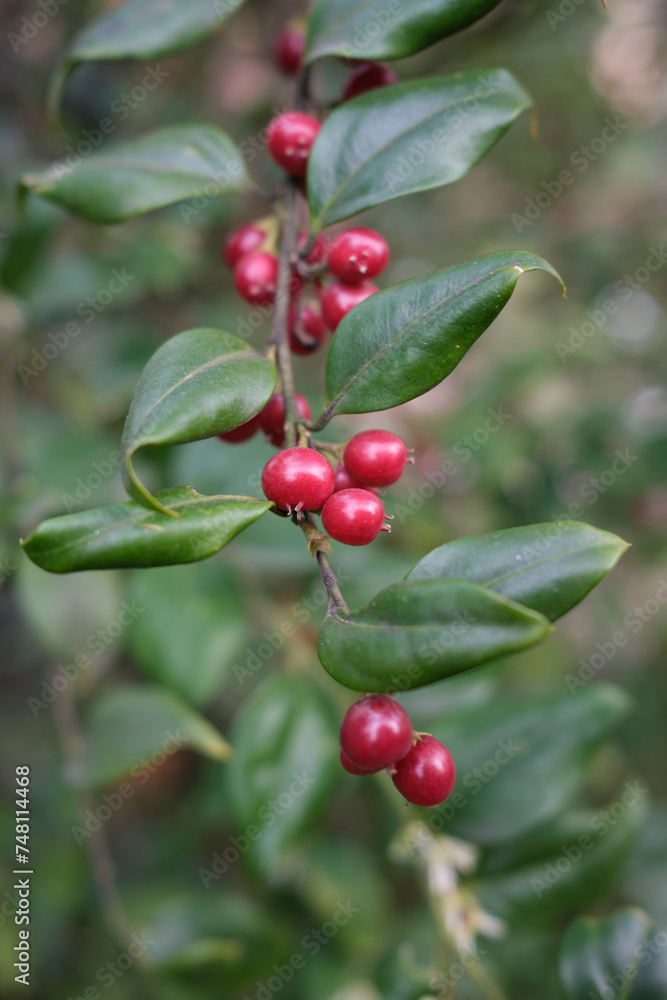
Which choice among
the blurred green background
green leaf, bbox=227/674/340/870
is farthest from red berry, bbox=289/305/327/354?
green leaf, bbox=227/674/340/870

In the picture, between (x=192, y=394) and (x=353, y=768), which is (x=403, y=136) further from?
(x=353, y=768)

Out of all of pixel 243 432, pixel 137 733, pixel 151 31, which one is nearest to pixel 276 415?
pixel 243 432

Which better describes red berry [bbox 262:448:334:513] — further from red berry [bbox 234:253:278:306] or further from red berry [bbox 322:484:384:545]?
red berry [bbox 234:253:278:306]

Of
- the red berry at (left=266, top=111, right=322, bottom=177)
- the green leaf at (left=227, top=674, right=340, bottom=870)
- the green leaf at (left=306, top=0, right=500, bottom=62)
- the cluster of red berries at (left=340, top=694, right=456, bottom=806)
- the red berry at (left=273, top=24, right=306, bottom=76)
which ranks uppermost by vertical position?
the green leaf at (left=306, top=0, right=500, bottom=62)

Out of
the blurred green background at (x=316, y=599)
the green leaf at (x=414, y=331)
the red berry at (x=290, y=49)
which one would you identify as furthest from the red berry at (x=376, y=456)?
the red berry at (x=290, y=49)

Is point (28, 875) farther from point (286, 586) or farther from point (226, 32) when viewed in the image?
point (226, 32)

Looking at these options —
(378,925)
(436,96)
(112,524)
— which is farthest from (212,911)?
(436,96)

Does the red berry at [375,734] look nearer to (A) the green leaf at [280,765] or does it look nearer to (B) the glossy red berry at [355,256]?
(B) the glossy red berry at [355,256]
